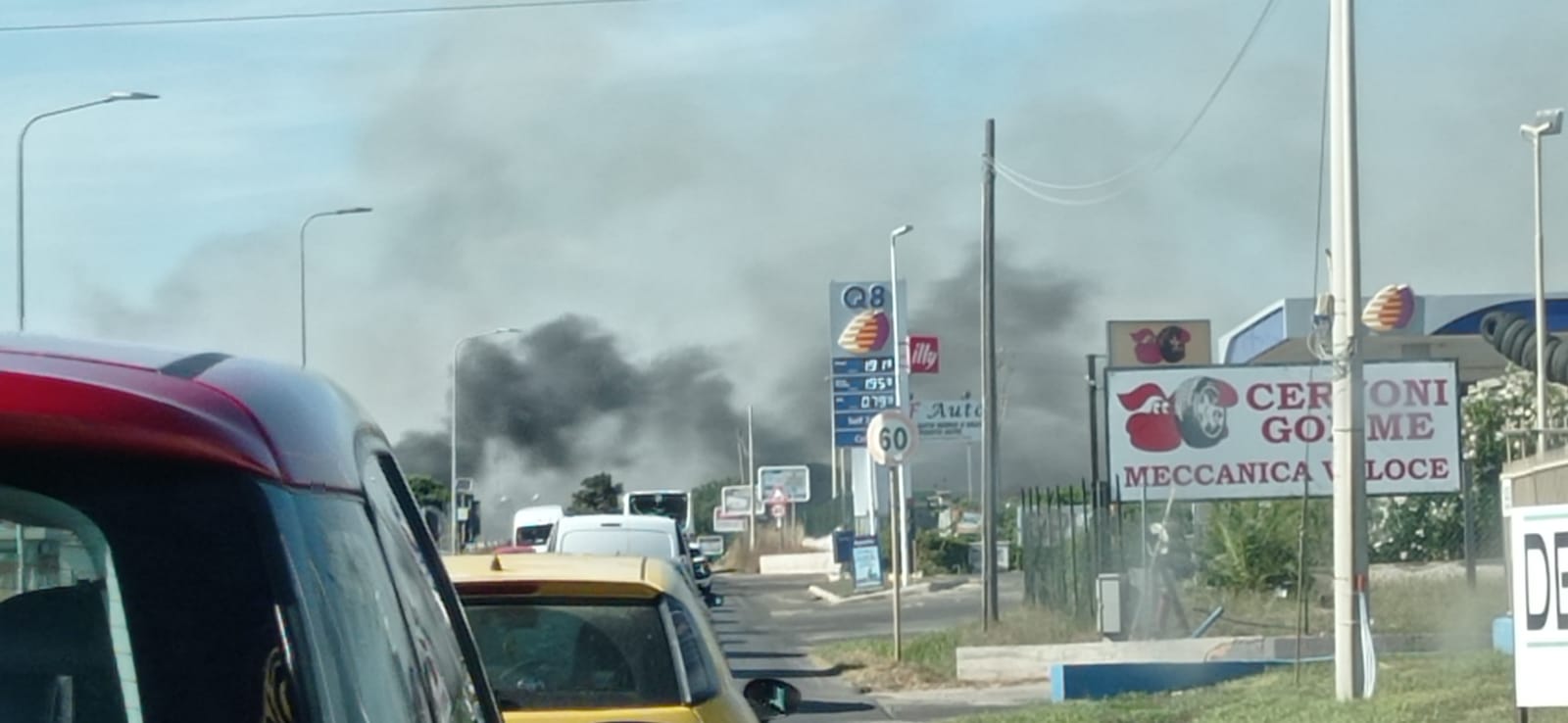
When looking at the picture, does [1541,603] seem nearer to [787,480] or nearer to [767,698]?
[767,698]

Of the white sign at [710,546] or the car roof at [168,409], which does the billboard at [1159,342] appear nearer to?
the white sign at [710,546]

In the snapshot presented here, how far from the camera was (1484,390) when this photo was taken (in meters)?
41.1

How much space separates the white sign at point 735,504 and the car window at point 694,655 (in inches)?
3188

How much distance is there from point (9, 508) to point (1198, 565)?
1040 inches

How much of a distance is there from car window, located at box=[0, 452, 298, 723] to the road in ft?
94.0

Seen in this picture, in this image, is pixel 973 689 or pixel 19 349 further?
pixel 973 689

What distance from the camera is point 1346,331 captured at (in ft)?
55.3

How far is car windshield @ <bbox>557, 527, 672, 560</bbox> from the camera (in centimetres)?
2294

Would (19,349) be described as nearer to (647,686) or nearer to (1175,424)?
(647,686)

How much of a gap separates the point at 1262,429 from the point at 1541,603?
1822cm

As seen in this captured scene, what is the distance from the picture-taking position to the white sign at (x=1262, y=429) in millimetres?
28250

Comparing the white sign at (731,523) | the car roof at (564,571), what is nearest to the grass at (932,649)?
the car roof at (564,571)

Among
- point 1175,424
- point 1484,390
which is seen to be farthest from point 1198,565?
point 1484,390

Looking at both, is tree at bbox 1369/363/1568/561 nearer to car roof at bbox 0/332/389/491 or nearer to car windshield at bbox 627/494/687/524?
car roof at bbox 0/332/389/491
